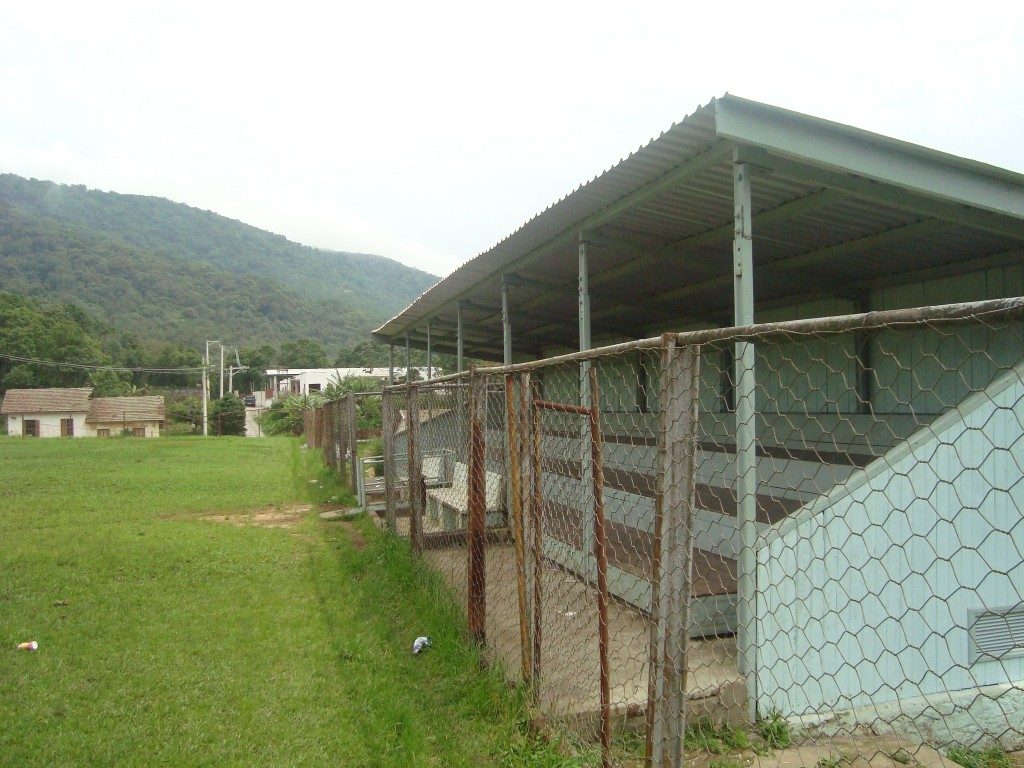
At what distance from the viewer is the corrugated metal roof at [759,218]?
13.8 ft

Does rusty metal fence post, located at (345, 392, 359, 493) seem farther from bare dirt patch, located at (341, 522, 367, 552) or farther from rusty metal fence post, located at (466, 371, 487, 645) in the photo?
rusty metal fence post, located at (466, 371, 487, 645)

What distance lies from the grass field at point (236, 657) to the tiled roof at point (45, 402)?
47199 mm

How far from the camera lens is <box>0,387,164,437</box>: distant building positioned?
49844 millimetres

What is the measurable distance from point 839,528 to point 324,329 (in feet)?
362

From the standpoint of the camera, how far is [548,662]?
169 inches

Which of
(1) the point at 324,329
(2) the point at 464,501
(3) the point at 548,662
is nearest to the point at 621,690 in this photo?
(3) the point at 548,662

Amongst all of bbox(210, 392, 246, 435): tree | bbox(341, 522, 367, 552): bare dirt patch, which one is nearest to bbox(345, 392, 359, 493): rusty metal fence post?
bbox(341, 522, 367, 552): bare dirt patch

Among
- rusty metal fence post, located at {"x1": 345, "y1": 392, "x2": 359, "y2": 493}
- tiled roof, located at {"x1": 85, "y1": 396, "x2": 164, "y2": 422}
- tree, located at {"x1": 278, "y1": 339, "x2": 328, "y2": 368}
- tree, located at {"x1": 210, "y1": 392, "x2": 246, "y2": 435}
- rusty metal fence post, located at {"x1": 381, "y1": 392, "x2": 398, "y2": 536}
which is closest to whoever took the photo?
rusty metal fence post, located at {"x1": 381, "y1": 392, "x2": 398, "y2": 536}

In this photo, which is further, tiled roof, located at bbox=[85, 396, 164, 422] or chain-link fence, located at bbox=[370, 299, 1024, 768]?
tiled roof, located at bbox=[85, 396, 164, 422]

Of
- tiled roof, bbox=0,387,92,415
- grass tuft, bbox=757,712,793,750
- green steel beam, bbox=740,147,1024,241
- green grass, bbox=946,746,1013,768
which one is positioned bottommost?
green grass, bbox=946,746,1013,768

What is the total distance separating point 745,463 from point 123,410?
53.4 metres

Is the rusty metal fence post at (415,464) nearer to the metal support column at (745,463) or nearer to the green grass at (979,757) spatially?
the metal support column at (745,463)

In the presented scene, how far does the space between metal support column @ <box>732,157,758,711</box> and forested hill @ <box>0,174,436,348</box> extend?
9457 cm

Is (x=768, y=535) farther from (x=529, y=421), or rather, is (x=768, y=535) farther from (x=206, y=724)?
(x=206, y=724)
